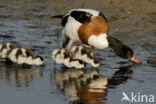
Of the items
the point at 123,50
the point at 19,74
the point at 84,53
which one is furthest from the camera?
the point at 84,53

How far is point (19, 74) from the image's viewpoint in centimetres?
983

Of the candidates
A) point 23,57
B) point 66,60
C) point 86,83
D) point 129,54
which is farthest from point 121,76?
point 23,57

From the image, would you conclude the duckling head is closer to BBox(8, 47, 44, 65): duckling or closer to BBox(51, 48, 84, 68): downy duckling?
BBox(8, 47, 44, 65): duckling

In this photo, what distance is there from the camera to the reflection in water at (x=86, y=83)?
325 inches

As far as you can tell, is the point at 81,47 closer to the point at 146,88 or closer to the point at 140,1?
the point at 146,88

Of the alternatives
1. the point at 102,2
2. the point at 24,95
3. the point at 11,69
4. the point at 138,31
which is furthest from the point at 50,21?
the point at 24,95

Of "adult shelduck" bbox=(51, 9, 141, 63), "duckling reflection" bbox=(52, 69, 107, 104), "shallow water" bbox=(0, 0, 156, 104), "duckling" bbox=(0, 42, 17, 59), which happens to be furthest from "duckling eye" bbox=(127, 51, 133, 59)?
"duckling" bbox=(0, 42, 17, 59)

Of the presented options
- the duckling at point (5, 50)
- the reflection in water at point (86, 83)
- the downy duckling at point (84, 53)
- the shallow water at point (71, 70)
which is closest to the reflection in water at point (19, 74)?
the shallow water at point (71, 70)

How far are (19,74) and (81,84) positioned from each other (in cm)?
122

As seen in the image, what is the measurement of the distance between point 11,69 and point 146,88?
2.54m

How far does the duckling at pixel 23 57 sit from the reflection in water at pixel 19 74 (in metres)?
0.12

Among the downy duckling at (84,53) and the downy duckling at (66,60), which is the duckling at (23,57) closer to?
the downy duckling at (66,60)

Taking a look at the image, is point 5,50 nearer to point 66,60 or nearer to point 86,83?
point 66,60

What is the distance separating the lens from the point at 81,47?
36.2 feet
